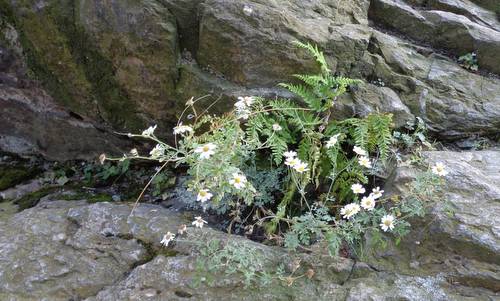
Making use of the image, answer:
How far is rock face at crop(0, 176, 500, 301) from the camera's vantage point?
2.96m

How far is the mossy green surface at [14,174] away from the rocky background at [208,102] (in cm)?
2

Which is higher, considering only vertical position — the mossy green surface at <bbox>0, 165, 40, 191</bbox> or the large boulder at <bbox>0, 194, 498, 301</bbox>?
the large boulder at <bbox>0, 194, 498, 301</bbox>

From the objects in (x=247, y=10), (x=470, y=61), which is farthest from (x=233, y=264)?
(x=470, y=61)

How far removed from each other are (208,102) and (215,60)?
397 mm

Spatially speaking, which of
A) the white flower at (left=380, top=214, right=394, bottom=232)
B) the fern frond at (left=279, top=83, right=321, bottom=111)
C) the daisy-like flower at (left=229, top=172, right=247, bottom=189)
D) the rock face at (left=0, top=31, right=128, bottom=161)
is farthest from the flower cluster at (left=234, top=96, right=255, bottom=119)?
the rock face at (left=0, top=31, right=128, bottom=161)

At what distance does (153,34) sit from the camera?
13.1ft

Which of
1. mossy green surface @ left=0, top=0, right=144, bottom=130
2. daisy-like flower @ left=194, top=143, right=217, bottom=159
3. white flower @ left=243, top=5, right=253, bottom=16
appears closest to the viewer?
daisy-like flower @ left=194, top=143, right=217, bottom=159

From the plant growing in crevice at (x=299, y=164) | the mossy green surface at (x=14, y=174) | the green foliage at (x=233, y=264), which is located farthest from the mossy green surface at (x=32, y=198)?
the green foliage at (x=233, y=264)

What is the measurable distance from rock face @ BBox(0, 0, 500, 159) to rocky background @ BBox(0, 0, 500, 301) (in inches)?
0.5

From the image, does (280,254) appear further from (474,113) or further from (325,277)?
(474,113)

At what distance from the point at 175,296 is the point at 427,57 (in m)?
3.67

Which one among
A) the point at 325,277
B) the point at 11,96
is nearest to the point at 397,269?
the point at 325,277

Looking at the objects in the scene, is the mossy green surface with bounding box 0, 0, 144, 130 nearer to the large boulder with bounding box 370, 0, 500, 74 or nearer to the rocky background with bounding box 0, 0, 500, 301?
the rocky background with bounding box 0, 0, 500, 301

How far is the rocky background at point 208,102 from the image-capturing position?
10.1ft
